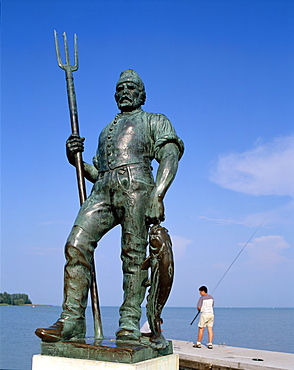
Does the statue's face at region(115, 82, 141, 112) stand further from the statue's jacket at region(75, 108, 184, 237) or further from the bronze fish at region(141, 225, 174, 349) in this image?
the bronze fish at region(141, 225, 174, 349)

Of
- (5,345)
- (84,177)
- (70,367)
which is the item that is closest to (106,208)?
(84,177)

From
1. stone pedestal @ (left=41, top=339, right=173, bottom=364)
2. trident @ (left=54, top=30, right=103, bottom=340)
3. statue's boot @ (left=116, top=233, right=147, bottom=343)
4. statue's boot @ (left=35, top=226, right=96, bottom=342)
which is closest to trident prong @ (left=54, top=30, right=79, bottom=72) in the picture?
trident @ (left=54, top=30, right=103, bottom=340)

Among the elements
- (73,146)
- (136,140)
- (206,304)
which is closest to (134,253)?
(136,140)

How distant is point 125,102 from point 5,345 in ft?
62.5

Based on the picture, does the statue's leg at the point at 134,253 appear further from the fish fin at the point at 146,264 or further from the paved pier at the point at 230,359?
the paved pier at the point at 230,359

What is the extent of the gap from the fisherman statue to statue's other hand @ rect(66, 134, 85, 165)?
44cm

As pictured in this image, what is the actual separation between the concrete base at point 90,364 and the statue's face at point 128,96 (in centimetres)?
242

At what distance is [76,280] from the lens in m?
4.54

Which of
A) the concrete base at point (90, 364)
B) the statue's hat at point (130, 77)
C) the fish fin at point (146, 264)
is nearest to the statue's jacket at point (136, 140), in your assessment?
the statue's hat at point (130, 77)

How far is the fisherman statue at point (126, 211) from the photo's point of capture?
448cm

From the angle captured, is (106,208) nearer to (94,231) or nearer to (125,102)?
(94,231)

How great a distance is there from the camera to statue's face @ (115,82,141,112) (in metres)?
5.05

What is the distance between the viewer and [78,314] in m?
4.50

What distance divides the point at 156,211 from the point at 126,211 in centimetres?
34
